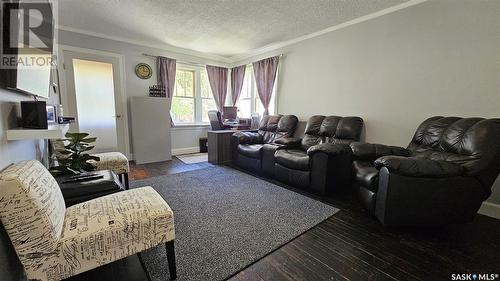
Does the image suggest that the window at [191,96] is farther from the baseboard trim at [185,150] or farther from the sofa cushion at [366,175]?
the sofa cushion at [366,175]

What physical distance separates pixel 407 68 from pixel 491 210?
1.79 m

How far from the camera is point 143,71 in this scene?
435 centimetres

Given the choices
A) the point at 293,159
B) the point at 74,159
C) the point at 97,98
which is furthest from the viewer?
the point at 97,98

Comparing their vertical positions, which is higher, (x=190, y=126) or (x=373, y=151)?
(x=190, y=126)

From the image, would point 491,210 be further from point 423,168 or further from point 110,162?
point 110,162

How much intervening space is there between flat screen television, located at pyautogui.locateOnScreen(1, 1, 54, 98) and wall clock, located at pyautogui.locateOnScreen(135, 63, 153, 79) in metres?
2.60

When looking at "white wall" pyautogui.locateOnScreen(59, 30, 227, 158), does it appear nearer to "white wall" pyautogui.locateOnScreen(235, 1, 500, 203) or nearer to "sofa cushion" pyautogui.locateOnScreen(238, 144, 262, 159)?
"sofa cushion" pyautogui.locateOnScreen(238, 144, 262, 159)

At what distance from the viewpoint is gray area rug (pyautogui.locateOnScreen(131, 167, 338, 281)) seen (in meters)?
1.45

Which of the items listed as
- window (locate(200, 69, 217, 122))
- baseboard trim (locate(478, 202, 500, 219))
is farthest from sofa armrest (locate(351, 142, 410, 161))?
window (locate(200, 69, 217, 122))

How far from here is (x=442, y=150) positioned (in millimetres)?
2055

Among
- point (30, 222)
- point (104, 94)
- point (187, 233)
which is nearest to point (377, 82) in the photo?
point (187, 233)

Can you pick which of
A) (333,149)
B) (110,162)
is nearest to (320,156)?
(333,149)

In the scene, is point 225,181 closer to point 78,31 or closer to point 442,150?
point 442,150

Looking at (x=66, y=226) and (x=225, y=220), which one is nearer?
(x=66, y=226)
